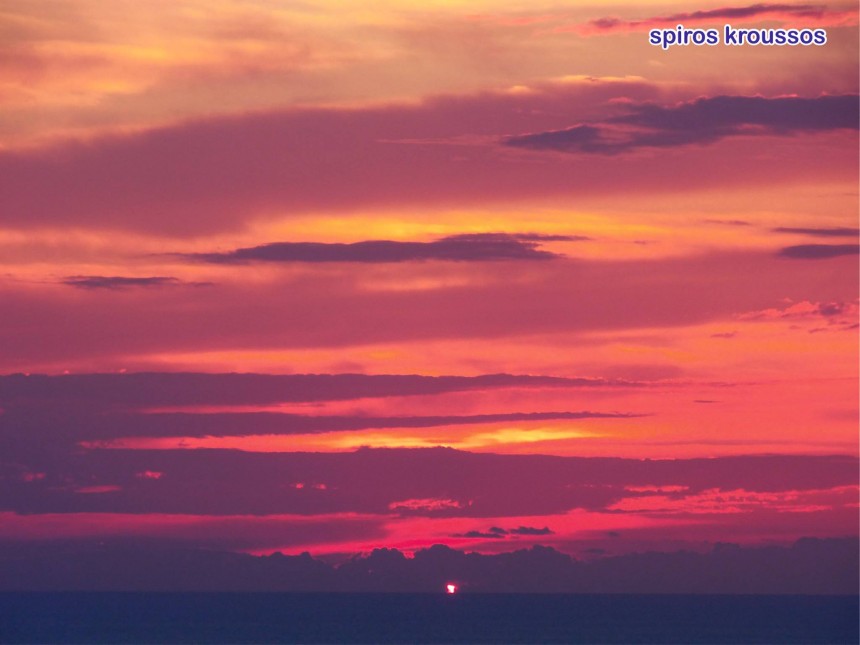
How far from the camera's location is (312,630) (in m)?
190

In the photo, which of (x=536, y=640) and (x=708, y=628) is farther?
(x=708, y=628)

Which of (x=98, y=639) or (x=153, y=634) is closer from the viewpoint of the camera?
(x=98, y=639)

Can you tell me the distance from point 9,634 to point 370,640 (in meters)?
54.2

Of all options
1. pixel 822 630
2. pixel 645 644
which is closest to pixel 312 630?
pixel 645 644

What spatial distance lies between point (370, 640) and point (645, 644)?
33064 mm

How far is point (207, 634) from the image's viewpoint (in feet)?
589

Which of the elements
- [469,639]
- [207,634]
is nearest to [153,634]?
[207,634]

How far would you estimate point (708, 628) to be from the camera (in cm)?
19512

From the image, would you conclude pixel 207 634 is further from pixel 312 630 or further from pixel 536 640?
pixel 536 640

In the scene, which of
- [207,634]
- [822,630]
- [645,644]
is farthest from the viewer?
[822,630]

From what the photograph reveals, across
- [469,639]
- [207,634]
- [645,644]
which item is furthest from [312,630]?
[645,644]

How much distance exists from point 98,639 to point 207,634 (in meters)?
15.6

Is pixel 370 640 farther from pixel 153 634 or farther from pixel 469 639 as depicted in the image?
pixel 153 634

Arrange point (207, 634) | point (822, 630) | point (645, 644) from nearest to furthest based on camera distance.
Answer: point (645, 644) → point (207, 634) → point (822, 630)
